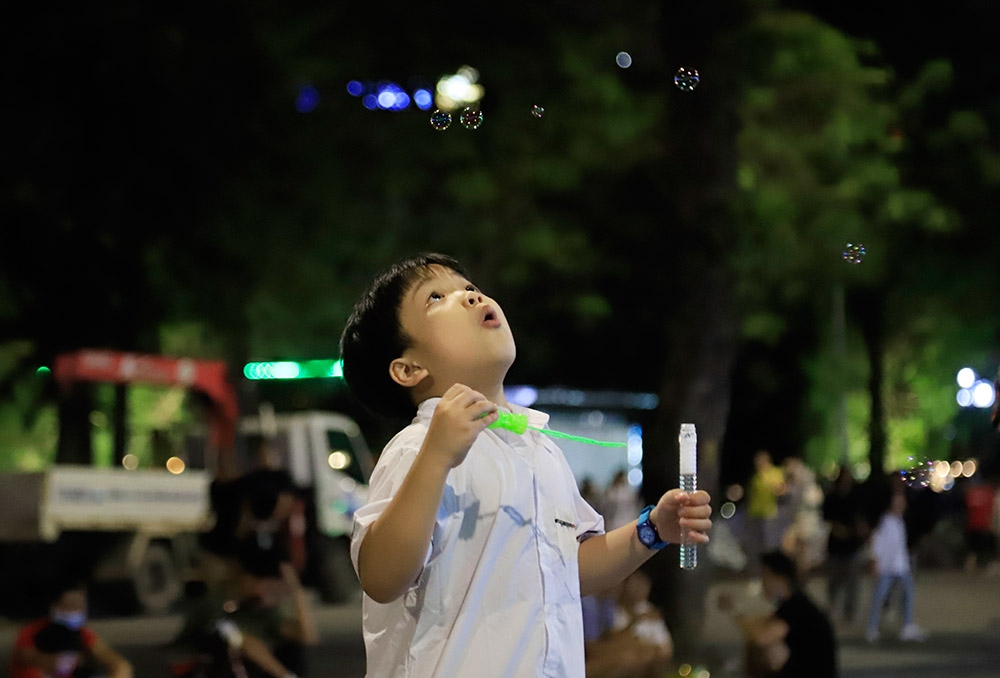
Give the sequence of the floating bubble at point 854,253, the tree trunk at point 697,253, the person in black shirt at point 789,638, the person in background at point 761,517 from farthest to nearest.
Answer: the person in background at point 761,517
the tree trunk at point 697,253
the person in black shirt at point 789,638
the floating bubble at point 854,253

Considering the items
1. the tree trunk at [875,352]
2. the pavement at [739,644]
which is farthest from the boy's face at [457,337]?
the tree trunk at [875,352]

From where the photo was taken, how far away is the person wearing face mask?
6.69 m

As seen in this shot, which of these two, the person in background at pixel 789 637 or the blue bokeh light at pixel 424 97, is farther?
the blue bokeh light at pixel 424 97

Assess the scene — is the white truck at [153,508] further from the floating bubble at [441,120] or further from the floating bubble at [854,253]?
the floating bubble at [854,253]

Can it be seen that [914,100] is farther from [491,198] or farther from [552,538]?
[552,538]

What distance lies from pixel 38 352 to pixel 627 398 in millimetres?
15170

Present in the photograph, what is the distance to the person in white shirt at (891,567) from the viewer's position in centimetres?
1348

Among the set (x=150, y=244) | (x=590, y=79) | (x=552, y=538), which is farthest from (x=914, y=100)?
(x=552, y=538)

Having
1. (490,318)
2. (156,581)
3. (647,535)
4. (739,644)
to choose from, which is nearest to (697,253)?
(739,644)

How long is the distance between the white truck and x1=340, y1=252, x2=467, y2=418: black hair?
10.7 metres

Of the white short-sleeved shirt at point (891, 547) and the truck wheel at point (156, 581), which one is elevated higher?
the white short-sleeved shirt at point (891, 547)

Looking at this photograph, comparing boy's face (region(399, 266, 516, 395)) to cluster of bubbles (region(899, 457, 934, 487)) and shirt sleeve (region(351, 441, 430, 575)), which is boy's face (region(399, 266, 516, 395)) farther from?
cluster of bubbles (region(899, 457, 934, 487))

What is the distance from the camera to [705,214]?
9844 millimetres

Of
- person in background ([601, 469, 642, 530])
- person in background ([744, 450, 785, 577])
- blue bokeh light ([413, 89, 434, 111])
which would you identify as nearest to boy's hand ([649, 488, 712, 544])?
blue bokeh light ([413, 89, 434, 111])
